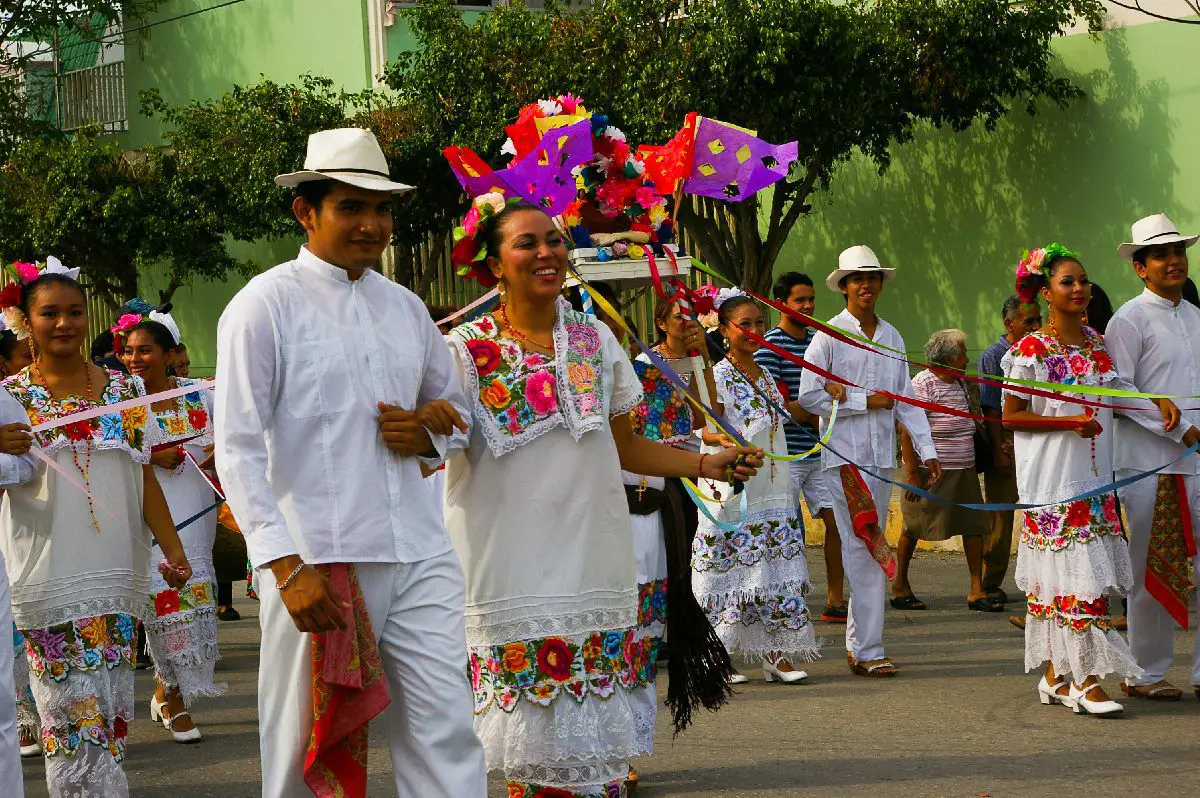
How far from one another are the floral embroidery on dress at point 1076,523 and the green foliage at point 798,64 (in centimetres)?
894

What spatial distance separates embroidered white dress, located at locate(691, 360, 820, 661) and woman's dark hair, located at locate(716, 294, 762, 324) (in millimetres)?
320

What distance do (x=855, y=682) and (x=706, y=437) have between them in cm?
224

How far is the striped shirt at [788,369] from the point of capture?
10141 mm

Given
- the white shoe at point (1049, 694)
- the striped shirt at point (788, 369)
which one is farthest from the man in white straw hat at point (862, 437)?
the white shoe at point (1049, 694)

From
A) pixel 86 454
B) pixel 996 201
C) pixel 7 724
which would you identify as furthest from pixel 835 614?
pixel 996 201

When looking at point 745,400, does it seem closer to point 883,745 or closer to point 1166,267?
point 1166,267

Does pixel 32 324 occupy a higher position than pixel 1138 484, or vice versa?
pixel 32 324

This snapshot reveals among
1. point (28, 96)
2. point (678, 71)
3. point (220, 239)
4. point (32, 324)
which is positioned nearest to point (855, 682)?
point (32, 324)

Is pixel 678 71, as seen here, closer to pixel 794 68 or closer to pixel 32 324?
pixel 794 68

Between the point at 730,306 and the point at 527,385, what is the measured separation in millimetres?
3852

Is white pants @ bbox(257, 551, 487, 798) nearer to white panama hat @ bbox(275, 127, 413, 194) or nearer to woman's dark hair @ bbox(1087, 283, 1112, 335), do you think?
white panama hat @ bbox(275, 127, 413, 194)

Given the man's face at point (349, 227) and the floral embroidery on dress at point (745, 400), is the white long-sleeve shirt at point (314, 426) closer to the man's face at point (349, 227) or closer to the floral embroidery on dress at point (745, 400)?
the man's face at point (349, 227)

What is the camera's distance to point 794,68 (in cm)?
1655

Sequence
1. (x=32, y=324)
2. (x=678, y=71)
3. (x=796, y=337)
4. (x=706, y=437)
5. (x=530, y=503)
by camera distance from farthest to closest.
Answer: (x=678, y=71)
(x=796, y=337)
(x=706, y=437)
(x=32, y=324)
(x=530, y=503)
